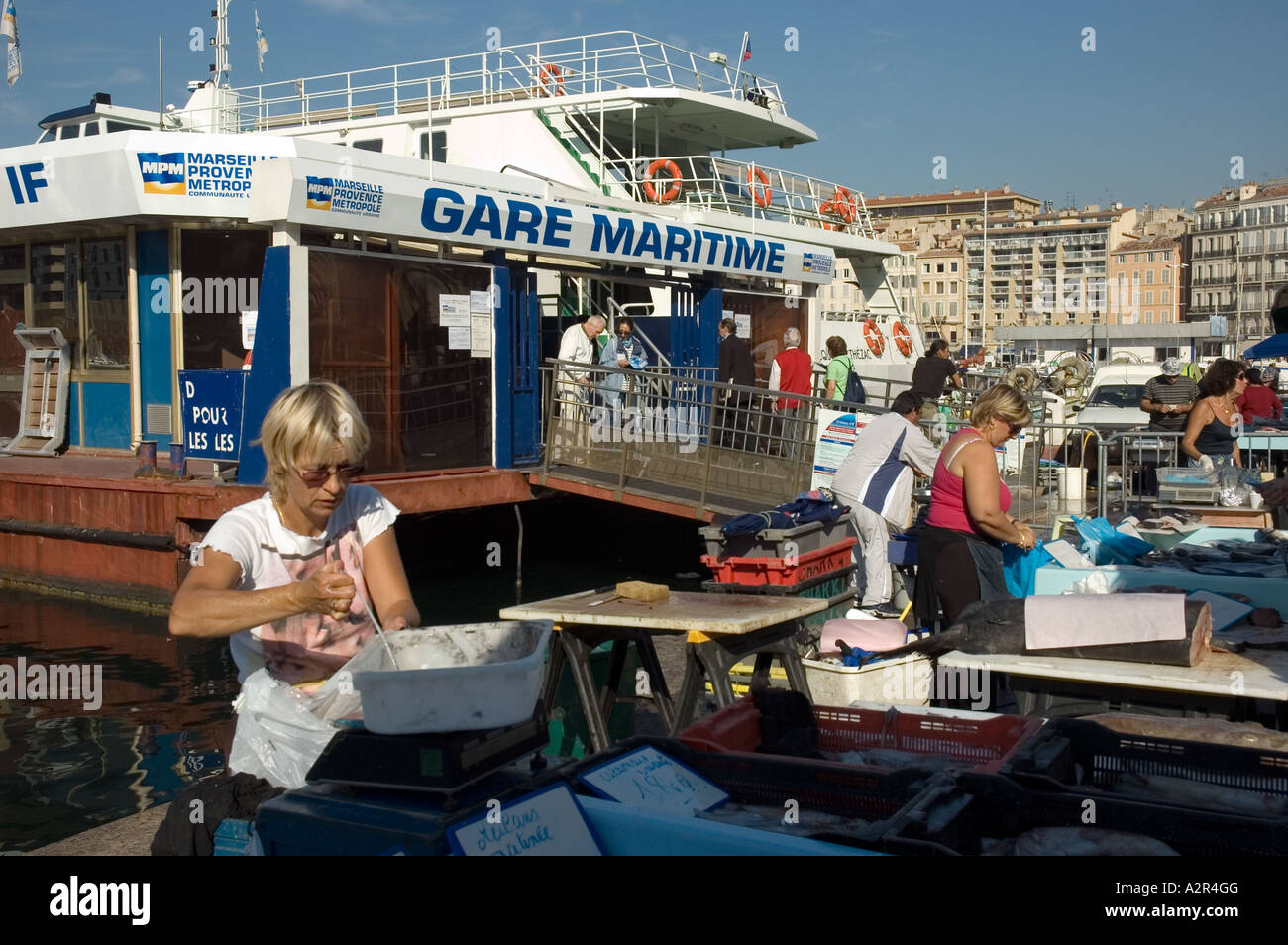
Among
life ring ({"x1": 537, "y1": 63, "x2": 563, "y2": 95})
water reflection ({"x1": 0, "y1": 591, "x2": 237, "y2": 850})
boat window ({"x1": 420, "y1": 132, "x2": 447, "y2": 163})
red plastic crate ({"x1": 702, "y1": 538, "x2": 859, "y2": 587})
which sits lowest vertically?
water reflection ({"x1": 0, "y1": 591, "x2": 237, "y2": 850})

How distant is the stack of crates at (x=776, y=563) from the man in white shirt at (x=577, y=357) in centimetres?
512

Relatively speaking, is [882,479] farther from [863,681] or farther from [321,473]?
[321,473]

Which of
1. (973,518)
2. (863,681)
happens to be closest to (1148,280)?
(973,518)

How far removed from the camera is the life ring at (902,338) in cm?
2377

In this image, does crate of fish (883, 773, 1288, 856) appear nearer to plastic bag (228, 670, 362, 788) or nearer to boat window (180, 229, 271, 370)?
plastic bag (228, 670, 362, 788)

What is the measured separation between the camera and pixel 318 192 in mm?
9617

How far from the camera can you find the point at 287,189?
9.38 meters

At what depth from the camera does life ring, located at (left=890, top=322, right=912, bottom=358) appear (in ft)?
78.0

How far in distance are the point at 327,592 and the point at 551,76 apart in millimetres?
17478

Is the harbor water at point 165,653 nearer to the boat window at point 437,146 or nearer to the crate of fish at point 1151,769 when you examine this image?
the crate of fish at point 1151,769

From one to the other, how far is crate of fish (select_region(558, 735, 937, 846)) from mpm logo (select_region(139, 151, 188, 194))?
9.47 metres

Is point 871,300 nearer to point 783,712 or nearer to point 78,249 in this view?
point 78,249

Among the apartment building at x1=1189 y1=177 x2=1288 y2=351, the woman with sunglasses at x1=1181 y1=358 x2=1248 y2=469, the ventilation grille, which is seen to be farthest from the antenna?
the apartment building at x1=1189 y1=177 x2=1288 y2=351
